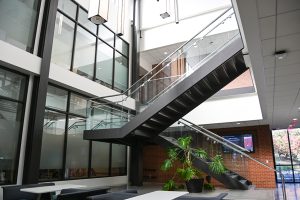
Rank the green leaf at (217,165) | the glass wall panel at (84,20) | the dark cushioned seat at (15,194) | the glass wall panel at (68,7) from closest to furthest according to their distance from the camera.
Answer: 1. the dark cushioned seat at (15,194)
2. the green leaf at (217,165)
3. the glass wall panel at (68,7)
4. the glass wall panel at (84,20)

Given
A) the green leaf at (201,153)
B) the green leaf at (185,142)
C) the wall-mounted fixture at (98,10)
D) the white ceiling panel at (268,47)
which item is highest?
the wall-mounted fixture at (98,10)

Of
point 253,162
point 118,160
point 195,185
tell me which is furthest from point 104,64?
point 253,162

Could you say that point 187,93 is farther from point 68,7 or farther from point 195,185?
point 68,7

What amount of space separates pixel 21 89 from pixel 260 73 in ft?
21.0

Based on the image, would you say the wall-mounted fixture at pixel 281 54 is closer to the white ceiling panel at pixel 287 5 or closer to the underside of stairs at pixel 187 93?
the white ceiling panel at pixel 287 5

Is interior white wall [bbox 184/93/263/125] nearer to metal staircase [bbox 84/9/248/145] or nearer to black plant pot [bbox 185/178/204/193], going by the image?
metal staircase [bbox 84/9/248/145]

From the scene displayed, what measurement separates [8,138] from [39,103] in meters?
1.25

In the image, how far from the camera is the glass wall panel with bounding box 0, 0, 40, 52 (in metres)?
7.02

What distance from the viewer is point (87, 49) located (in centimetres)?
1015

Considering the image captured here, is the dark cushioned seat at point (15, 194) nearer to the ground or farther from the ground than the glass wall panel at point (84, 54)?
nearer to the ground

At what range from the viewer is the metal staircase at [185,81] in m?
6.97

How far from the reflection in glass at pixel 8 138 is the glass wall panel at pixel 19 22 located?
1.79m

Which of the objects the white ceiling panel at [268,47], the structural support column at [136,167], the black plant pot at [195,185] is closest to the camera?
the white ceiling panel at [268,47]

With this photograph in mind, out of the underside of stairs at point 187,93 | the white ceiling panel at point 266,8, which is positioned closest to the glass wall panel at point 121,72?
the underside of stairs at point 187,93
